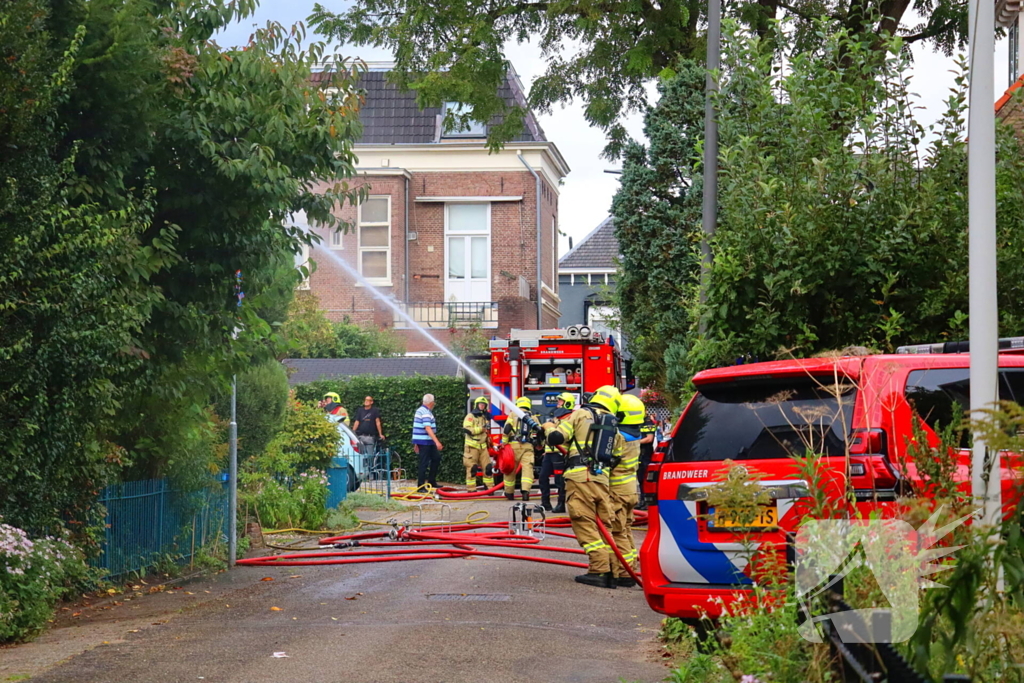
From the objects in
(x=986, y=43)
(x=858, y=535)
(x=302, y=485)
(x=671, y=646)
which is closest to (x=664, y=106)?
(x=302, y=485)

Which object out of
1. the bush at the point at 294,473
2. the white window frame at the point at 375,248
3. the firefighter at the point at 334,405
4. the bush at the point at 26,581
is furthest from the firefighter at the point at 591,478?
the white window frame at the point at 375,248

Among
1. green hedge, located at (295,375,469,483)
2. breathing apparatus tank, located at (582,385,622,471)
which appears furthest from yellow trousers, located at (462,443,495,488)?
breathing apparatus tank, located at (582,385,622,471)

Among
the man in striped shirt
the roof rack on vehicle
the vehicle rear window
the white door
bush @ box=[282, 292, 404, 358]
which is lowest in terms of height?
the man in striped shirt

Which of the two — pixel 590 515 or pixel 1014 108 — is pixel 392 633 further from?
pixel 1014 108

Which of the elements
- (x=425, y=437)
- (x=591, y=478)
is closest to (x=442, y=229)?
(x=425, y=437)

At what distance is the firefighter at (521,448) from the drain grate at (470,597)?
8759 millimetres

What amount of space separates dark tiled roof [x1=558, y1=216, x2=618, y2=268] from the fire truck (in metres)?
29.6

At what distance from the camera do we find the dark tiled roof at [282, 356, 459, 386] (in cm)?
3184

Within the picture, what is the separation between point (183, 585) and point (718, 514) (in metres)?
7.67

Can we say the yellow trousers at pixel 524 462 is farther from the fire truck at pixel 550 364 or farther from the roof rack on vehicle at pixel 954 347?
the roof rack on vehicle at pixel 954 347

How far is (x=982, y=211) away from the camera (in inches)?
209

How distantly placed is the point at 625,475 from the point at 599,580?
44.4 inches

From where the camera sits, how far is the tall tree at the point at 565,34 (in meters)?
16.7

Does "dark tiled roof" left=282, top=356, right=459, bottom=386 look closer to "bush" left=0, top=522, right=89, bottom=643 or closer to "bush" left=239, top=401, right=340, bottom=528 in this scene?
"bush" left=239, top=401, right=340, bottom=528
